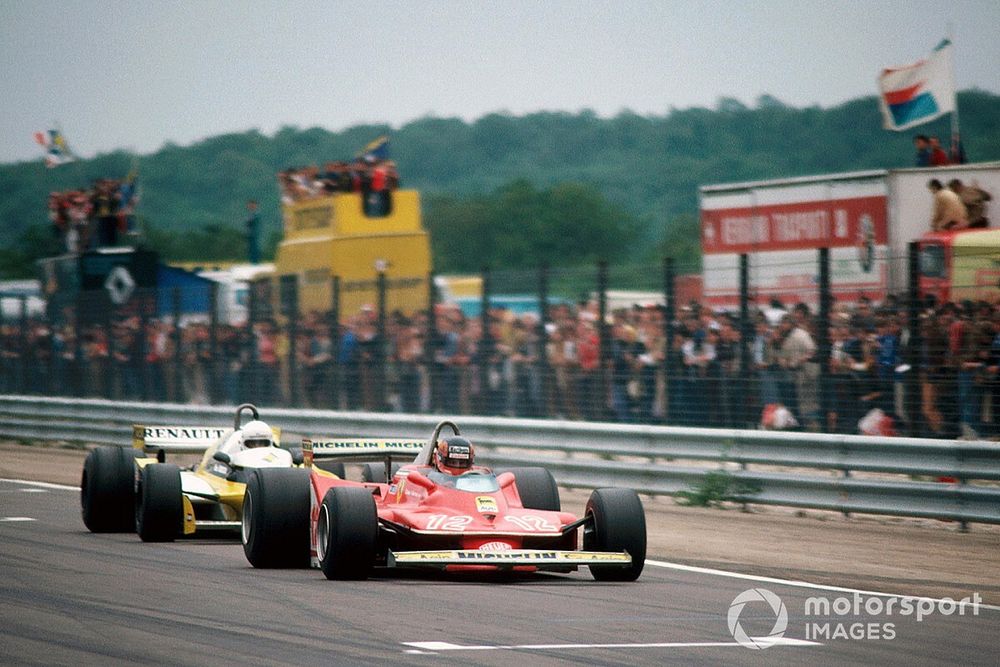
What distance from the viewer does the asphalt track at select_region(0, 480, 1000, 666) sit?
25.4 ft

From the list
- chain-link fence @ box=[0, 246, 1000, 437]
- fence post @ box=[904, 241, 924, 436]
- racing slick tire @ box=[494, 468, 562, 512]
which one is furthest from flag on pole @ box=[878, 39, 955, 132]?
racing slick tire @ box=[494, 468, 562, 512]

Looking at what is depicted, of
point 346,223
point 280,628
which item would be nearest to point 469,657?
point 280,628

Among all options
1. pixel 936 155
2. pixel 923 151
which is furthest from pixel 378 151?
pixel 936 155

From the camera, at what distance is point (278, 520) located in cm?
1112

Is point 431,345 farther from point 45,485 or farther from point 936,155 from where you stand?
point 936,155

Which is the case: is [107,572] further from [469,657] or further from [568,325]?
[568,325]

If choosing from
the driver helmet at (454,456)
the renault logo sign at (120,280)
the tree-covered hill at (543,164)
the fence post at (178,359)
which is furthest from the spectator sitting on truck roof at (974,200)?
the tree-covered hill at (543,164)

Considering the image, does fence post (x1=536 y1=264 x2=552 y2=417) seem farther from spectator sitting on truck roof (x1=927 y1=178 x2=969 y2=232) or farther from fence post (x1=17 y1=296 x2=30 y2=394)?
fence post (x1=17 y1=296 x2=30 y2=394)

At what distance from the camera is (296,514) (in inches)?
440

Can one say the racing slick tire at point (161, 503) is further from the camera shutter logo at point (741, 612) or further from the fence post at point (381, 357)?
the fence post at point (381, 357)

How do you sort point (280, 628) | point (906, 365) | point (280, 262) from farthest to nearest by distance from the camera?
1. point (280, 262)
2. point (906, 365)
3. point (280, 628)

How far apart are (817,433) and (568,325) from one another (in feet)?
13.8

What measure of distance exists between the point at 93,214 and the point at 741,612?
30.1 m

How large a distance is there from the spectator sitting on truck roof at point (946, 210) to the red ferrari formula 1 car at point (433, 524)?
10966 millimetres
